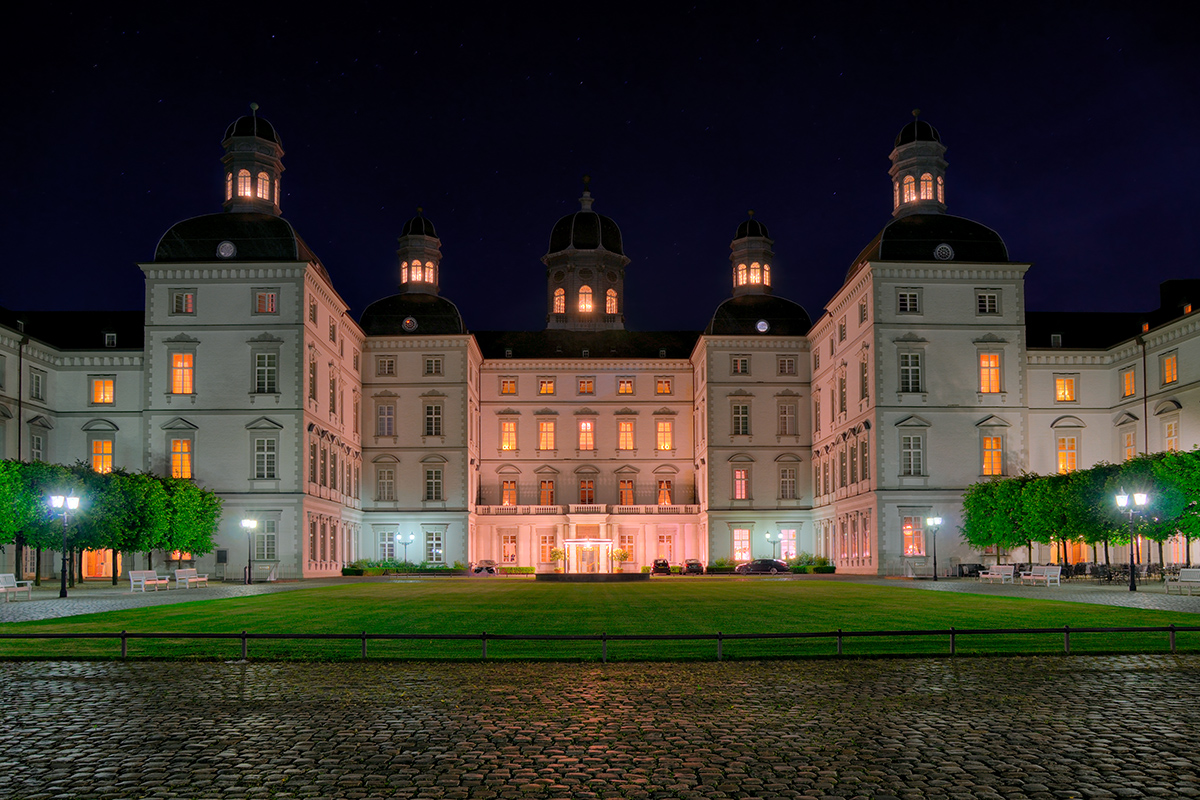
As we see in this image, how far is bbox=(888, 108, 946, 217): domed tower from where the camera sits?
66812 mm

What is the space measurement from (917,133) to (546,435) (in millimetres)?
32491

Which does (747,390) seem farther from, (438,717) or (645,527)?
(438,717)

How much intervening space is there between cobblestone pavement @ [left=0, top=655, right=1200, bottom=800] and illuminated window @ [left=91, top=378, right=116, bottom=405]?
52.0 metres

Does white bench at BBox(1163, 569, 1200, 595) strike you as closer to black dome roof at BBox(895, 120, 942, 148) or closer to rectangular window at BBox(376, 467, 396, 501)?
black dome roof at BBox(895, 120, 942, 148)

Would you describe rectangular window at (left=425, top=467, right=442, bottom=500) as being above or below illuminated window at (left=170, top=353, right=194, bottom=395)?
below

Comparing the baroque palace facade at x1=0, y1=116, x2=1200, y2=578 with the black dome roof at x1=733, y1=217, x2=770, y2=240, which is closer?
the baroque palace facade at x1=0, y1=116, x2=1200, y2=578

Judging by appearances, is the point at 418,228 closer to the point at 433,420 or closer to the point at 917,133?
the point at 433,420


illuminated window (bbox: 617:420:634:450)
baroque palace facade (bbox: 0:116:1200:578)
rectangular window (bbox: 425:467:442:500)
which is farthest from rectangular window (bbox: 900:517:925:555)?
rectangular window (bbox: 425:467:442:500)

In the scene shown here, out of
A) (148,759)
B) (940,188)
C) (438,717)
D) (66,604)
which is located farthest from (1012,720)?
(940,188)

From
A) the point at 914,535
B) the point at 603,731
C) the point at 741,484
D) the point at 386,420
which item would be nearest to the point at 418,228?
the point at 386,420

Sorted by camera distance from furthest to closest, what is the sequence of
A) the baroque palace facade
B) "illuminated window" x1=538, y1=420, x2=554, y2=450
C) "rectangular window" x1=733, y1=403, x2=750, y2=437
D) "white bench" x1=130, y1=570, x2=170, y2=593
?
"illuminated window" x1=538, y1=420, x2=554, y2=450
"rectangular window" x1=733, y1=403, x2=750, y2=437
the baroque palace facade
"white bench" x1=130, y1=570, x2=170, y2=593

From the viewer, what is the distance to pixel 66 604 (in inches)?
1289

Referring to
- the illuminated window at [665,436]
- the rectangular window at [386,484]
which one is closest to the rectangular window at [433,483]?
the rectangular window at [386,484]

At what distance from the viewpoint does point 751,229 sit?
87562 millimetres
